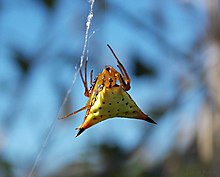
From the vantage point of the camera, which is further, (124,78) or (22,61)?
(22,61)

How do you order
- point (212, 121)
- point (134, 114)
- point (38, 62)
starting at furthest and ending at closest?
point (38, 62) < point (212, 121) < point (134, 114)

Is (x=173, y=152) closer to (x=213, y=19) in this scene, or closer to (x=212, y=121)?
(x=212, y=121)

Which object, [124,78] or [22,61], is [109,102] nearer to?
[124,78]

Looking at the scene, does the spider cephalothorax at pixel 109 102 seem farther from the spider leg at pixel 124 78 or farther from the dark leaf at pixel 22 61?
the dark leaf at pixel 22 61

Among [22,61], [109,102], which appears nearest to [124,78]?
[109,102]

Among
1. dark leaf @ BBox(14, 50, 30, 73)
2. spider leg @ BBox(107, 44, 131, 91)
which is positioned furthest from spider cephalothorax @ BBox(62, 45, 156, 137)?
dark leaf @ BBox(14, 50, 30, 73)

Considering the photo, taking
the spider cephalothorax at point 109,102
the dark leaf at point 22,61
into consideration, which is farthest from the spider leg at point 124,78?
the dark leaf at point 22,61

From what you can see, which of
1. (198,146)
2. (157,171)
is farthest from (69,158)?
(198,146)

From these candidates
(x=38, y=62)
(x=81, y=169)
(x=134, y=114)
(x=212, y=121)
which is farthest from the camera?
(x=38, y=62)
